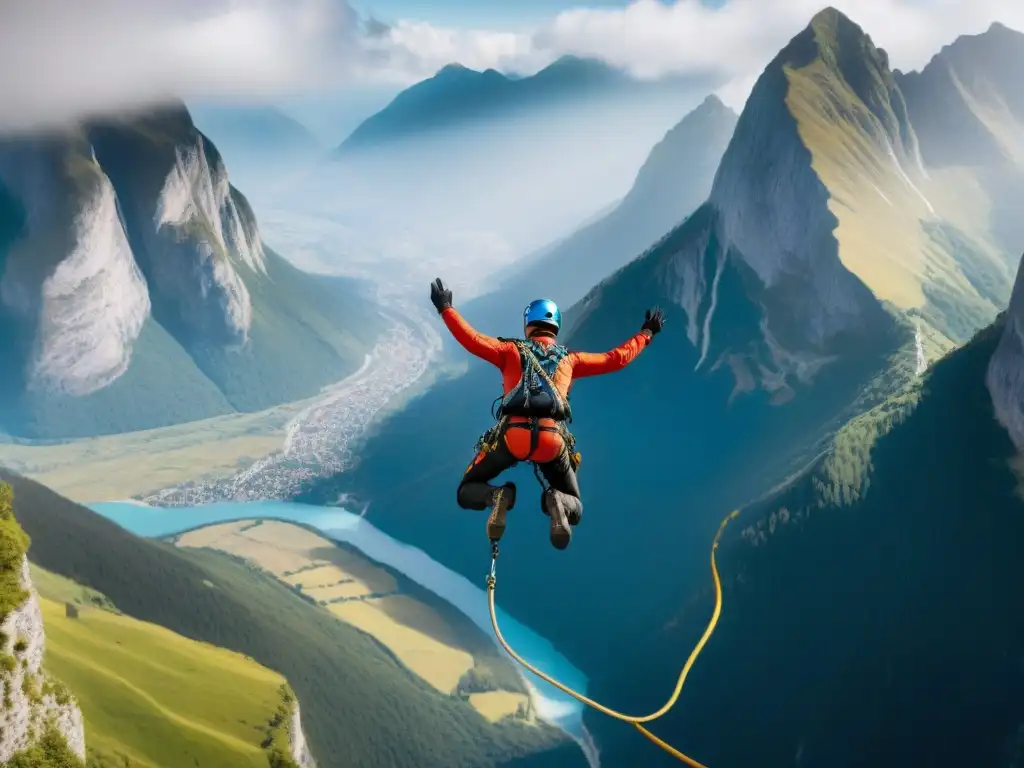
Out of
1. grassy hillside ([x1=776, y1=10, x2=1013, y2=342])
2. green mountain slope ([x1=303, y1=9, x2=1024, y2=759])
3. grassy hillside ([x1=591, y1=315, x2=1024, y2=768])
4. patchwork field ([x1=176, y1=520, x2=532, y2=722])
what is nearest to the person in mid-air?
grassy hillside ([x1=591, y1=315, x2=1024, y2=768])

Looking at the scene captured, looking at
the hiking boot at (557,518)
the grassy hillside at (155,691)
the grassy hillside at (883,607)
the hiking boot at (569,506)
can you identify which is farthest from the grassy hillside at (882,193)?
the hiking boot at (557,518)

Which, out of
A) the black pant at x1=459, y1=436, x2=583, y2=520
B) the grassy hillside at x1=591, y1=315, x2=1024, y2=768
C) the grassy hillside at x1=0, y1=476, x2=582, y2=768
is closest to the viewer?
the black pant at x1=459, y1=436, x2=583, y2=520

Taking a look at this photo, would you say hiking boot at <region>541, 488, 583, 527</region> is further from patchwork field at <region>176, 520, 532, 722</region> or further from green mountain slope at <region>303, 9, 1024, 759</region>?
patchwork field at <region>176, 520, 532, 722</region>

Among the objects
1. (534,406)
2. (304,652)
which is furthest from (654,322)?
(304,652)

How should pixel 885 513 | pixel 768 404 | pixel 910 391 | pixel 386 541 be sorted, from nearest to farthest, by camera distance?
pixel 885 513, pixel 910 391, pixel 768 404, pixel 386 541

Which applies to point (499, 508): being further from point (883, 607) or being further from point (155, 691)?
point (883, 607)

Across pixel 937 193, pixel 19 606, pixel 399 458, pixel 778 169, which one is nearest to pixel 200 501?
pixel 399 458

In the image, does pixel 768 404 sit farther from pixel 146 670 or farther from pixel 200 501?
pixel 200 501
